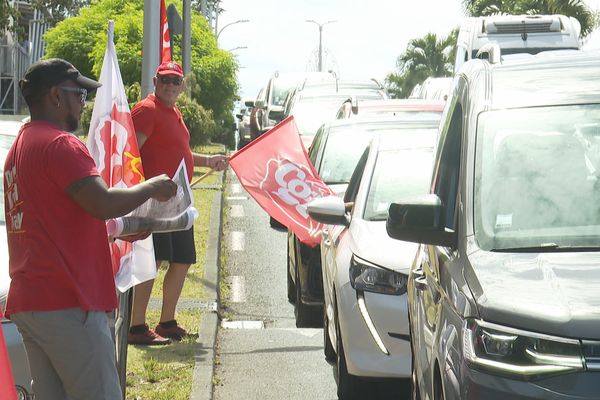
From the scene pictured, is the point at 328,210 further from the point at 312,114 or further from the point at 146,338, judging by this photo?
the point at 312,114

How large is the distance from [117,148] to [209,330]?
3799 mm

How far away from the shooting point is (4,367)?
390 centimetres

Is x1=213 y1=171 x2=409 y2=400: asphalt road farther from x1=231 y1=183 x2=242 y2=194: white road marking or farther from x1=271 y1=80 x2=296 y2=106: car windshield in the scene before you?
x1=271 y1=80 x2=296 y2=106: car windshield

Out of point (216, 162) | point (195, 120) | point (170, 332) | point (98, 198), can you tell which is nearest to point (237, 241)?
point (170, 332)

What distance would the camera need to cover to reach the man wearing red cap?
9.62 m

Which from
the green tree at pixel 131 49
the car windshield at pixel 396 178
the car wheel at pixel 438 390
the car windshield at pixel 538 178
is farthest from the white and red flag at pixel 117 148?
the green tree at pixel 131 49

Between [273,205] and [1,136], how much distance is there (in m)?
2.42

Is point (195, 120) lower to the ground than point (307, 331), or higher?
higher

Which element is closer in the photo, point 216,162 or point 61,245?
point 61,245

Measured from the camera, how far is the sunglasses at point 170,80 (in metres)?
9.60

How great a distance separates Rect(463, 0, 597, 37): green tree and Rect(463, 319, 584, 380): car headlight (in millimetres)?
35885

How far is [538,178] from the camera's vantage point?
5.50 m

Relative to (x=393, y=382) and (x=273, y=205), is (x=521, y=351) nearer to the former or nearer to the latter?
(x=393, y=382)

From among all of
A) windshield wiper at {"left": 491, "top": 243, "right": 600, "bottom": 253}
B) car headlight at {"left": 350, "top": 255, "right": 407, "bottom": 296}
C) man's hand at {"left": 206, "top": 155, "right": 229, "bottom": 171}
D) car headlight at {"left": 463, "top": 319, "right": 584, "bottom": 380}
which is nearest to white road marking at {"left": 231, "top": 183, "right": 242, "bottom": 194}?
man's hand at {"left": 206, "top": 155, "right": 229, "bottom": 171}
